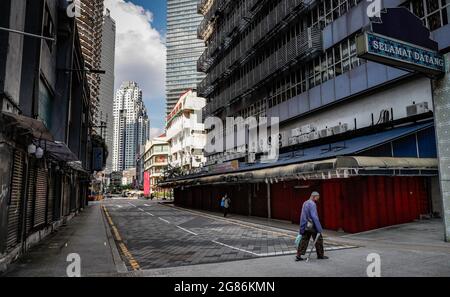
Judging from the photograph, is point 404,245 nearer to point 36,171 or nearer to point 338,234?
point 338,234

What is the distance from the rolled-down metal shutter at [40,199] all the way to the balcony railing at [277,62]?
17362 millimetres

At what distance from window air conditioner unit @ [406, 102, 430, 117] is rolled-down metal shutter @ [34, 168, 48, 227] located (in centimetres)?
1649

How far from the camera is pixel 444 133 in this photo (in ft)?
39.2

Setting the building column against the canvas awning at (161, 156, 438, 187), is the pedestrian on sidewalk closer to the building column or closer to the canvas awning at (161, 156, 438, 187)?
the canvas awning at (161, 156, 438, 187)

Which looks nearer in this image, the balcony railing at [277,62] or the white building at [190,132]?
the balcony railing at [277,62]

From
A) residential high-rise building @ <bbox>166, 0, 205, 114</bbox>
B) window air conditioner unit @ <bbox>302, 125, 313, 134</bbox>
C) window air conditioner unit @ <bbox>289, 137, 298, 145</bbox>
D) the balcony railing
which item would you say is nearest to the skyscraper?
residential high-rise building @ <bbox>166, 0, 205, 114</bbox>

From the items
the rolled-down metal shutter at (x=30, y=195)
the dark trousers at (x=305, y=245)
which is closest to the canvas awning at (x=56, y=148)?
the rolled-down metal shutter at (x=30, y=195)

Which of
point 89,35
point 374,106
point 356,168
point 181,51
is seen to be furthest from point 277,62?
point 181,51

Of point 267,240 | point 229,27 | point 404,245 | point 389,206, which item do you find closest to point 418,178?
point 389,206

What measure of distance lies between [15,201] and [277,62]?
859 inches

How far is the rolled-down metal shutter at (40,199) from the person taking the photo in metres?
14.0

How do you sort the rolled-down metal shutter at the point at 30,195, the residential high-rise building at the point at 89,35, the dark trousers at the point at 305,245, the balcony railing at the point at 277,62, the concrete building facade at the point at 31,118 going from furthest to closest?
1. the residential high-rise building at the point at 89,35
2. the balcony railing at the point at 277,62
3. the rolled-down metal shutter at the point at 30,195
4. the dark trousers at the point at 305,245
5. the concrete building facade at the point at 31,118

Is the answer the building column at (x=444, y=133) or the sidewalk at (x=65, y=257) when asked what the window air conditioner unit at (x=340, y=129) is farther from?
the sidewalk at (x=65, y=257)

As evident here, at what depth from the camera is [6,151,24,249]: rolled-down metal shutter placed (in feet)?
32.0
